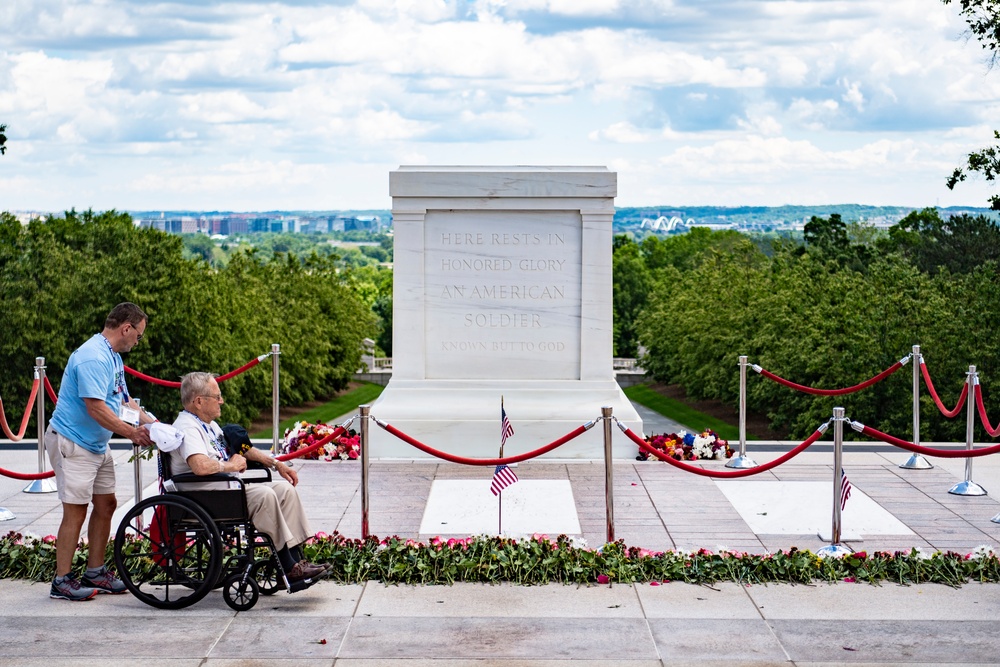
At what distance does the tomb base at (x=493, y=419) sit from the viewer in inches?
494

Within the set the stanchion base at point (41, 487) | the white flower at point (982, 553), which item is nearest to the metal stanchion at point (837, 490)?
the white flower at point (982, 553)

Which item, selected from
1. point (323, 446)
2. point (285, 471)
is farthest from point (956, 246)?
point (285, 471)

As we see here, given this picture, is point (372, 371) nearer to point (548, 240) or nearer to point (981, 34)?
point (981, 34)

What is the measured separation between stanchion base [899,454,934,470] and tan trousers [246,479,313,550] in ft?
22.4

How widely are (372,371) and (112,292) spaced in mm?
30217

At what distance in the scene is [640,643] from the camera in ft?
23.2

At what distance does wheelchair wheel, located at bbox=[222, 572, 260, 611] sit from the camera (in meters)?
7.54

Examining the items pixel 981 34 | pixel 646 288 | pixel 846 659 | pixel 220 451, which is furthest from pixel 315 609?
pixel 646 288

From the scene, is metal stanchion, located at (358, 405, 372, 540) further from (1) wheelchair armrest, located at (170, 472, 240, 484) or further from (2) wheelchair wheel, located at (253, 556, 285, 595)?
(1) wheelchair armrest, located at (170, 472, 240, 484)

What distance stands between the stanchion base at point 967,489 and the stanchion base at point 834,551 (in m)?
2.62

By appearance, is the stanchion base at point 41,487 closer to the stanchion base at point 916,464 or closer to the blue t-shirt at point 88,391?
the blue t-shirt at point 88,391

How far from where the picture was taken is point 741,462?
1234 cm

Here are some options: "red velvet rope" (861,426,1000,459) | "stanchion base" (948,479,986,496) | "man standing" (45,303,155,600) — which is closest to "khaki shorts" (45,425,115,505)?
"man standing" (45,303,155,600)

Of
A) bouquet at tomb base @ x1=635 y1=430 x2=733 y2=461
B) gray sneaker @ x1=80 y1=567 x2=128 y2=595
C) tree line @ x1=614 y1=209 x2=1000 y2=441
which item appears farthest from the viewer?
tree line @ x1=614 y1=209 x2=1000 y2=441
